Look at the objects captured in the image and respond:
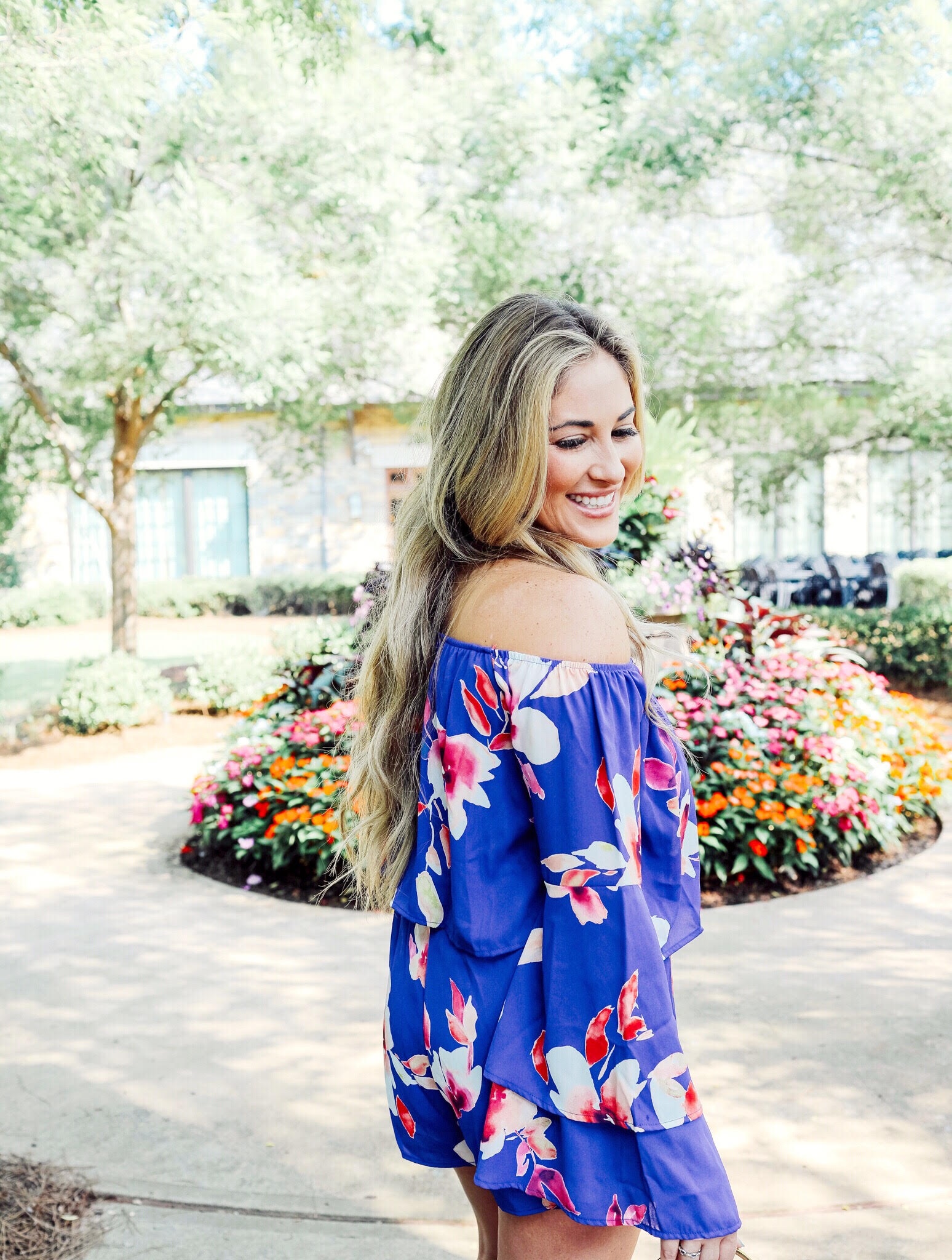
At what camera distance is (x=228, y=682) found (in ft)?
33.0

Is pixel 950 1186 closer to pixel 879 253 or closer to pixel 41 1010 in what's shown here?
pixel 41 1010

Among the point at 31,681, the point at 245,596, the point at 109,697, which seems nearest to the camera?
the point at 109,697

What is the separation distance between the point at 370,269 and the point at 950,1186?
8129mm

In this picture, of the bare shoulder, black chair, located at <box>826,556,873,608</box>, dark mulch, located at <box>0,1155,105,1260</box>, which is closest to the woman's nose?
the bare shoulder

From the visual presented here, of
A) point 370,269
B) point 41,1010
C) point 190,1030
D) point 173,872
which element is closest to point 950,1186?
point 190,1030

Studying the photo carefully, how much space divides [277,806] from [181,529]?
1527 centimetres

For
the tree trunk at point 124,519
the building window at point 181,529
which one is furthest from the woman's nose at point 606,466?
the building window at point 181,529

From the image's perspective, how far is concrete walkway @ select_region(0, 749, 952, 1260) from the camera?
97.8 inches

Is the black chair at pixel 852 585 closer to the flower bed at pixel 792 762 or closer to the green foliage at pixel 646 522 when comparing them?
the green foliage at pixel 646 522

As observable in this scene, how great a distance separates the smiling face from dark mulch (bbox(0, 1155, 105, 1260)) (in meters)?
1.98

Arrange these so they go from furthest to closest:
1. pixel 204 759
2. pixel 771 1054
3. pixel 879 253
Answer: pixel 879 253 < pixel 204 759 < pixel 771 1054

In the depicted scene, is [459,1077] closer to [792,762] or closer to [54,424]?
[792,762]

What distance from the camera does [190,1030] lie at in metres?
3.54

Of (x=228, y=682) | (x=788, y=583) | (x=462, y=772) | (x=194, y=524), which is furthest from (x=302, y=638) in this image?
(x=462, y=772)
